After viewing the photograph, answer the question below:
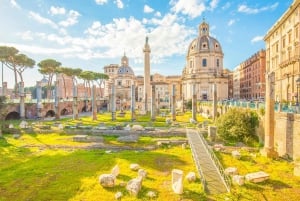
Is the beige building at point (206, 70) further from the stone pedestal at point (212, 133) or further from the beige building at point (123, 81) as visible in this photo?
the stone pedestal at point (212, 133)

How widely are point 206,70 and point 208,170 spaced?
174ft

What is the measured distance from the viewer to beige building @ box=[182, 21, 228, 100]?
61844 millimetres

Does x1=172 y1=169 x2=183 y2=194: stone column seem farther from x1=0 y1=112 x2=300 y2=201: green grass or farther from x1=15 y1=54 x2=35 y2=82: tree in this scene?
x1=15 y1=54 x2=35 y2=82: tree

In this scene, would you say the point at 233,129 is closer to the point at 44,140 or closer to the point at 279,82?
the point at 44,140

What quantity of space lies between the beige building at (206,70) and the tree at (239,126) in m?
40.7

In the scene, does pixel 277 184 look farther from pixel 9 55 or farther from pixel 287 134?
pixel 9 55

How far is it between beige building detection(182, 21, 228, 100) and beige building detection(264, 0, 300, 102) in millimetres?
20092

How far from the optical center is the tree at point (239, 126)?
20.1 m

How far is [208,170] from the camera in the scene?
12.2m

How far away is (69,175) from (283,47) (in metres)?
37.5

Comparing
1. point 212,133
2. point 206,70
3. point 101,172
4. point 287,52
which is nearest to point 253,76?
point 206,70

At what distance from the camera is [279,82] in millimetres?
37188

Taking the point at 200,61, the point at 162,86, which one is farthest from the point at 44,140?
the point at 162,86

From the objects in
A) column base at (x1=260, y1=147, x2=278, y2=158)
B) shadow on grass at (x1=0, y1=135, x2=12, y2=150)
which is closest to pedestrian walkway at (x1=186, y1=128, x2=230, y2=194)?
column base at (x1=260, y1=147, x2=278, y2=158)
